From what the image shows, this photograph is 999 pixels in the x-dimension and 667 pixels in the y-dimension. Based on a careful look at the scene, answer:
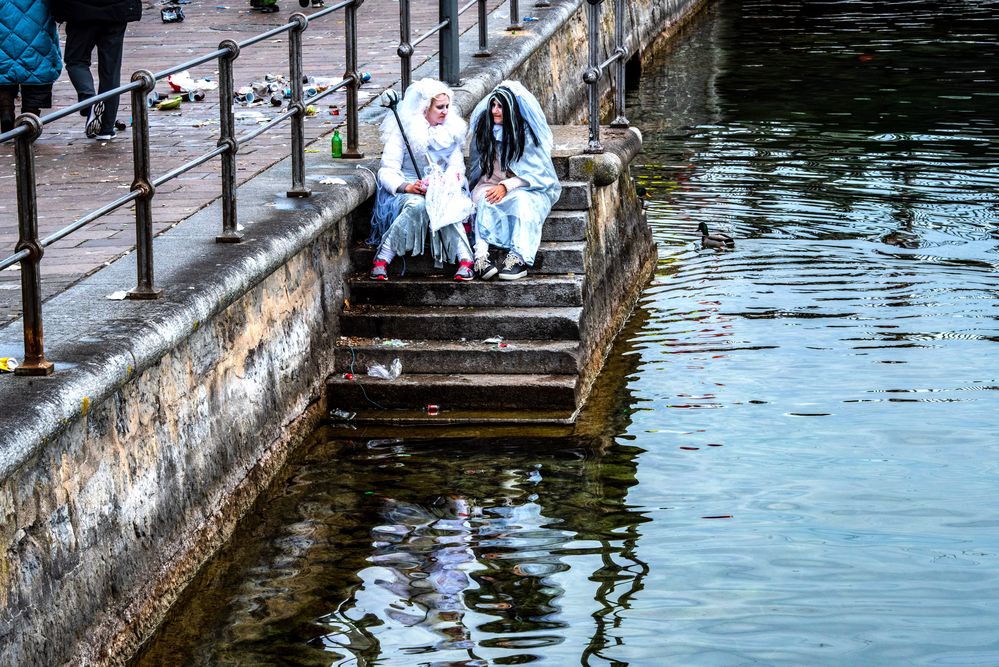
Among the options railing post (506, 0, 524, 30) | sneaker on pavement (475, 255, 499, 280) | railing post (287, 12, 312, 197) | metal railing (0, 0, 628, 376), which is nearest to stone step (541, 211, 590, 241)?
sneaker on pavement (475, 255, 499, 280)

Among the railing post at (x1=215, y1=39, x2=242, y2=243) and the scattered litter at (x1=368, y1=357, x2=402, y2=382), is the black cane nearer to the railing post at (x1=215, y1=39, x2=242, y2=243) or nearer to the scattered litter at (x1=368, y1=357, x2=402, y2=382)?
the scattered litter at (x1=368, y1=357, x2=402, y2=382)

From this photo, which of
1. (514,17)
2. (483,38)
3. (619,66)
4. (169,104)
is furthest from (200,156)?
(514,17)

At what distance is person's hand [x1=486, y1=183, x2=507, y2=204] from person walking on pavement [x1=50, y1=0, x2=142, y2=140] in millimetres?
2628

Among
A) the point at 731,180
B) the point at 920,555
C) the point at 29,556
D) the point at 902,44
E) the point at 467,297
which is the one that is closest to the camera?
the point at 29,556

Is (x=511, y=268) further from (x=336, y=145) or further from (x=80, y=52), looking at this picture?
(x=80, y=52)

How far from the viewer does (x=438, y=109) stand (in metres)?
9.16

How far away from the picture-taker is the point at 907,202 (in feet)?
44.0

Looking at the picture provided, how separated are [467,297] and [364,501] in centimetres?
186

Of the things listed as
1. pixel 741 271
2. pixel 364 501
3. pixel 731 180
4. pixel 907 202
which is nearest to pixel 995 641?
pixel 364 501

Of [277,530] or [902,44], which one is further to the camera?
[902,44]

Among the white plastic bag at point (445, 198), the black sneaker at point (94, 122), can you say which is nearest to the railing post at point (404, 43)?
the white plastic bag at point (445, 198)

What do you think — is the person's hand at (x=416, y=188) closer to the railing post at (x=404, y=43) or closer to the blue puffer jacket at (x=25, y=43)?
the railing post at (x=404, y=43)

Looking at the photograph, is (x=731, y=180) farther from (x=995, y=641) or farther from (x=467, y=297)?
(x=995, y=641)

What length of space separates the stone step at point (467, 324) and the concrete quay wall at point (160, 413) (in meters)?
0.22
